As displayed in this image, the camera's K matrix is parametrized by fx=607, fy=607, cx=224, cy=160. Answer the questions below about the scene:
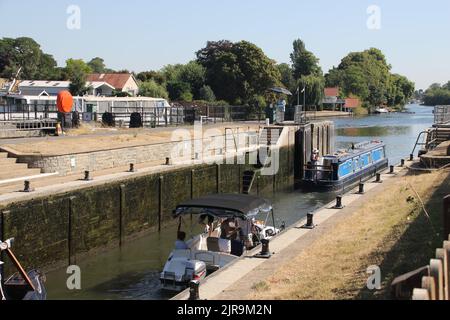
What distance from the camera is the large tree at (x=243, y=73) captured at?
87.4 metres

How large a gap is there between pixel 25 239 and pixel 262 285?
9102 millimetres

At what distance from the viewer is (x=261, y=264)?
14.7 meters

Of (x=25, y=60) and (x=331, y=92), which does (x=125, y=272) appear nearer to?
(x=25, y=60)

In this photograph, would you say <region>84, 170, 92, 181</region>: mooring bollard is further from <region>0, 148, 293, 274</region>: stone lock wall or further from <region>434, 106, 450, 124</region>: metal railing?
<region>434, 106, 450, 124</region>: metal railing

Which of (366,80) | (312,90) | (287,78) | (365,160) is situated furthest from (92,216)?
(366,80)

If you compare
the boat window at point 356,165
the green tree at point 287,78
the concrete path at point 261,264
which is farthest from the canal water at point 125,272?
the green tree at point 287,78

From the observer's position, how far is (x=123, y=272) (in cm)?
2006

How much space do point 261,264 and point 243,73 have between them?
2948 inches

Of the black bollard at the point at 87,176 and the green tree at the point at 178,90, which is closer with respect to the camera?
the black bollard at the point at 87,176

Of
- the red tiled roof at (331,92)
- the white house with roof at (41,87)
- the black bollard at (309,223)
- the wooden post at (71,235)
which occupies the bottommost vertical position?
the wooden post at (71,235)

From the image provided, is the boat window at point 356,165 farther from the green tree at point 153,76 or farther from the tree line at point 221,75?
the green tree at point 153,76

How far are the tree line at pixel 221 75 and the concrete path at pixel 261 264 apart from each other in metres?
59.7


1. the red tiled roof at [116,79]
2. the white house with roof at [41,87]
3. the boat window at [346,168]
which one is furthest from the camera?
the red tiled roof at [116,79]
